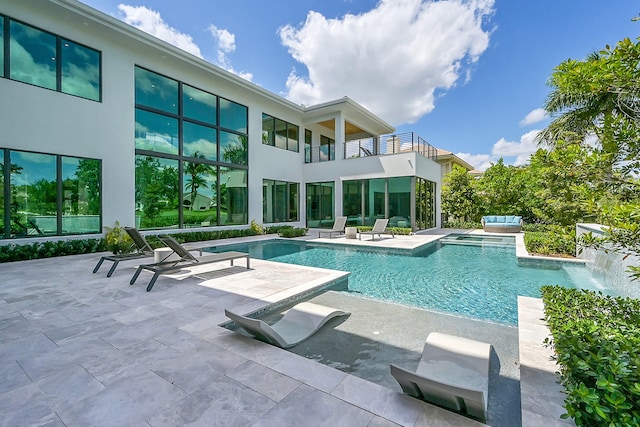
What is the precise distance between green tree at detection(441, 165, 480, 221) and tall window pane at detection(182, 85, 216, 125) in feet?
50.2

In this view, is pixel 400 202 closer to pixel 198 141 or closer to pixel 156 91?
pixel 198 141

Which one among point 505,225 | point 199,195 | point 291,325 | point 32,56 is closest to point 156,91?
point 32,56

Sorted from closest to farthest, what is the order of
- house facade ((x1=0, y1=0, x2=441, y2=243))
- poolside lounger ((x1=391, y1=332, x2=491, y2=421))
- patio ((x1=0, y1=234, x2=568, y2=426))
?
poolside lounger ((x1=391, y1=332, x2=491, y2=421)) < patio ((x1=0, y1=234, x2=568, y2=426)) < house facade ((x1=0, y1=0, x2=441, y2=243))

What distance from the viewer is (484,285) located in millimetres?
6766

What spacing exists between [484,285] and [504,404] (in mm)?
4636

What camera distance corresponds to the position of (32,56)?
9.44m

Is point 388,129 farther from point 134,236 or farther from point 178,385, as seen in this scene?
point 178,385

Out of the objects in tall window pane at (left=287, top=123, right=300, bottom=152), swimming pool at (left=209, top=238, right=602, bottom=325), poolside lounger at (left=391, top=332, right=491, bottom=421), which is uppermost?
tall window pane at (left=287, top=123, right=300, bottom=152)

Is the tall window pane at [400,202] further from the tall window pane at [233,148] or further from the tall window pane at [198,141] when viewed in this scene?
the tall window pane at [198,141]

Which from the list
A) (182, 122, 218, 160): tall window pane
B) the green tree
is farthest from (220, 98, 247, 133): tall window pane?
the green tree

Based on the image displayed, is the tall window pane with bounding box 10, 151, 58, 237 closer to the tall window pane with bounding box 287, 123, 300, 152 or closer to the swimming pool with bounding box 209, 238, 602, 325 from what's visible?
the swimming pool with bounding box 209, 238, 602, 325

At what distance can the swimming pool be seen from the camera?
18.5ft

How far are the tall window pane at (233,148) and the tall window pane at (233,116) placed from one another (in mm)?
413

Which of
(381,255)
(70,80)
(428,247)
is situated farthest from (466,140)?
(70,80)
